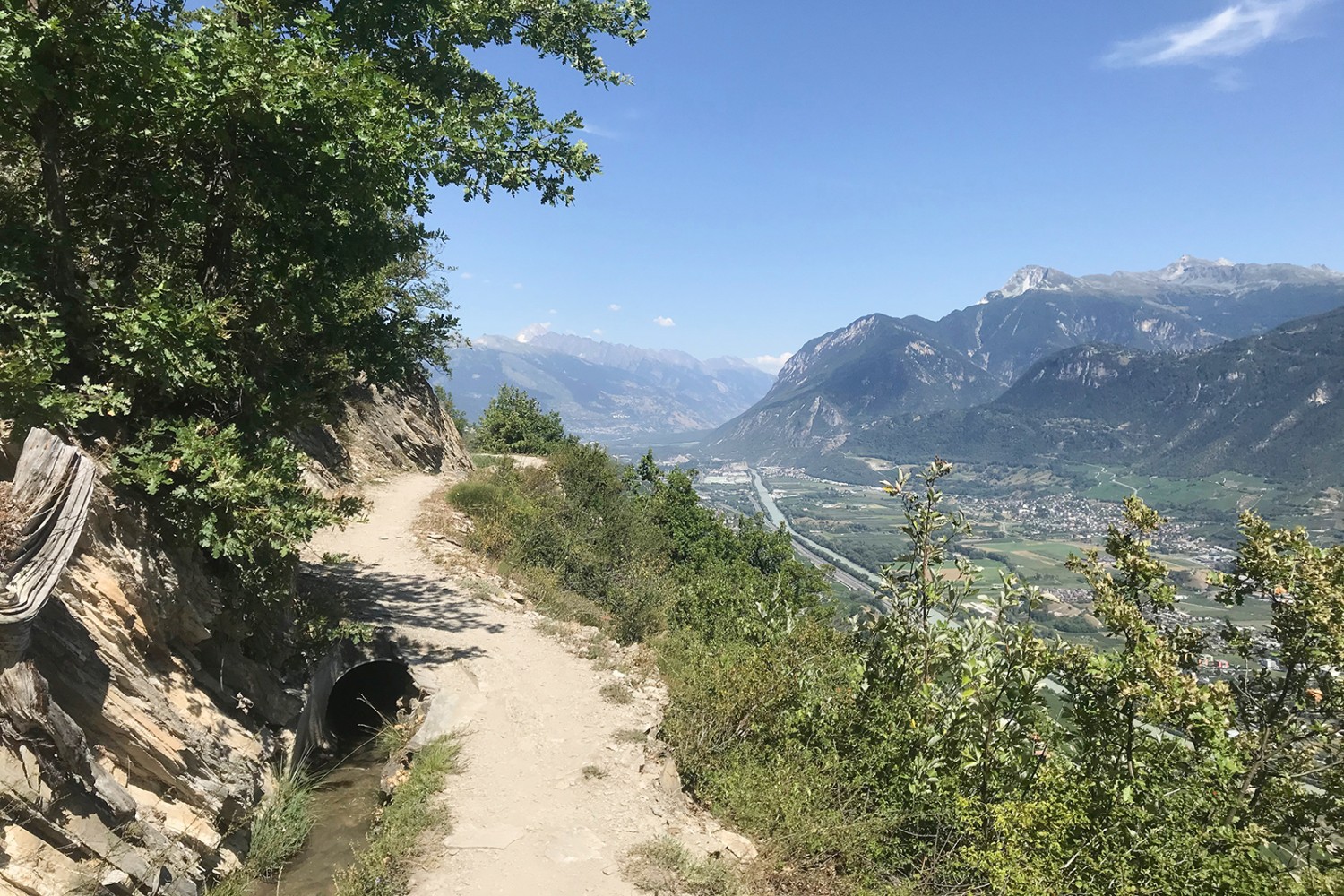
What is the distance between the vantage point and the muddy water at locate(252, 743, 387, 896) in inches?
268

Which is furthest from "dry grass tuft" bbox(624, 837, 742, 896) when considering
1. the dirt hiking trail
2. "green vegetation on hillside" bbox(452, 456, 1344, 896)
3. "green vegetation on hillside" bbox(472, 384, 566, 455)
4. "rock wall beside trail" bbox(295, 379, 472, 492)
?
"green vegetation on hillside" bbox(472, 384, 566, 455)

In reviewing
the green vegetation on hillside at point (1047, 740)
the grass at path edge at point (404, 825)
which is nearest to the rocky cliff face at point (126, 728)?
the grass at path edge at point (404, 825)

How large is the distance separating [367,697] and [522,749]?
5.24 m

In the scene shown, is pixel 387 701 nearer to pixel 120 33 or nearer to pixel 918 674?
pixel 918 674

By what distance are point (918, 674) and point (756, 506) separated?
582 ft

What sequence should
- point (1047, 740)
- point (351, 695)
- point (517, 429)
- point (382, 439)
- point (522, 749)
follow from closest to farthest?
1. point (1047, 740)
2. point (522, 749)
3. point (351, 695)
4. point (382, 439)
5. point (517, 429)

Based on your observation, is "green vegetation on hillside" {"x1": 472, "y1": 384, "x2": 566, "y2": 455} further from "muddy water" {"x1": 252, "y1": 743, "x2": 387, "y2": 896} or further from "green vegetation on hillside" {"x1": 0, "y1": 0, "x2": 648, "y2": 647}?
"green vegetation on hillside" {"x1": 0, "y1": 0, "x2": 648, "y2": 647}

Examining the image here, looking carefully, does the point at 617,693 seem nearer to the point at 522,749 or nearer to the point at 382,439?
the point at 522,749

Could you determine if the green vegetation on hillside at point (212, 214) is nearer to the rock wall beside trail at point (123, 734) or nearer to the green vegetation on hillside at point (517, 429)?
the rock wall beside trail at point (123, 734)

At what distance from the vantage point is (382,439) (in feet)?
86.3

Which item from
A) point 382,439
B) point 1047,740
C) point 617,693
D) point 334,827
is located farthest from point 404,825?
point 382,439

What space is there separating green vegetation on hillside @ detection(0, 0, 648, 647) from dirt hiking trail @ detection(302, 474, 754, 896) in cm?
332

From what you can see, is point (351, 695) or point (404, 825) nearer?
point (404, 825)

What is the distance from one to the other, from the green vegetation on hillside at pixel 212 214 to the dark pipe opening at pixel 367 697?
3.12m
